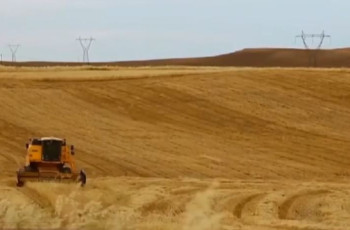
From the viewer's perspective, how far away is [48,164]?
29375mm

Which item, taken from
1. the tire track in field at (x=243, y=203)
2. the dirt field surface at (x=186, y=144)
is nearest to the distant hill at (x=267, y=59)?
the dirt field surface at (x=186, y=144)

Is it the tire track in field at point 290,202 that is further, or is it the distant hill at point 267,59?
the distant hill at point 267,59

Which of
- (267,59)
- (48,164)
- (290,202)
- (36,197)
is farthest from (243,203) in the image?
(267,59)

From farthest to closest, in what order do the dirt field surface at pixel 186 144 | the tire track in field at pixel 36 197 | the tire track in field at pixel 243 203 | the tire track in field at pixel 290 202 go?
the tire track in field at pixel 290 202 → the tire track in field at pixel 243 203 → the dirt field surface at pixel 186 144 → the tire track in field at pixel 36 197

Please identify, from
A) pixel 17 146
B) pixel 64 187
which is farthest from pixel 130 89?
pixel 64 187

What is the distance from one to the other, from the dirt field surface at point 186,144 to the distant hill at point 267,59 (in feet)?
218

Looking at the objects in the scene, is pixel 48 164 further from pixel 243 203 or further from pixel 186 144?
pixel 186 144

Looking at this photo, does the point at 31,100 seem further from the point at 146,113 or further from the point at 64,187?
the point at 64,187

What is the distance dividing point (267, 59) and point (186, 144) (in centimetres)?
9688

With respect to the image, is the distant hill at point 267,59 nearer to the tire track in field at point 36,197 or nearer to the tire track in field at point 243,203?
the tire track in field at point 243,203

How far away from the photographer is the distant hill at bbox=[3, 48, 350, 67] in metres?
128

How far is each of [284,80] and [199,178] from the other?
78.3ft

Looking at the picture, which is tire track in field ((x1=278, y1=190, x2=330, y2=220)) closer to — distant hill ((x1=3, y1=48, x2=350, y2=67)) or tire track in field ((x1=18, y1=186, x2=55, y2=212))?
tire track in field ((x1=18, y1=186, x2=55, y2=212))

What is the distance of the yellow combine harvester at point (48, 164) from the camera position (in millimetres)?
28719
